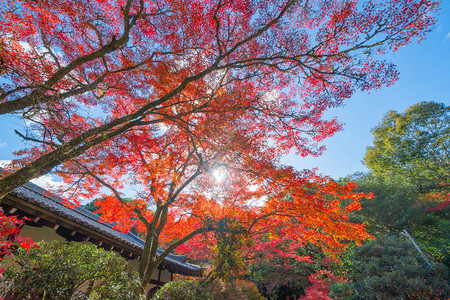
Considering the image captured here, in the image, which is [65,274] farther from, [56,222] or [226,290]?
[226,290]

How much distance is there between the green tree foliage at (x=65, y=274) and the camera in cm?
270

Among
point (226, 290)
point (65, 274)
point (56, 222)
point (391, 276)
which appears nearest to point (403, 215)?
point (391, 276)

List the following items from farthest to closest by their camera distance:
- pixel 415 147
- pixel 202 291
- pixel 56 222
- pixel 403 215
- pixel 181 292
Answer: pixel 415 147
pixel 403 215
pixel 202 291
pixel 181 292
pixel 56 222

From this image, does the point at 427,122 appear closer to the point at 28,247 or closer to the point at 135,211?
the point at 135,211

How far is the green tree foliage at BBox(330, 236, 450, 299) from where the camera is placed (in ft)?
18.2

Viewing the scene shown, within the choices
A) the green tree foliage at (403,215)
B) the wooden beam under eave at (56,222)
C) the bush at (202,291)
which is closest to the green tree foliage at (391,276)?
the bush at (202,291)

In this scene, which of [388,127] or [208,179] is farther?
[388,127]

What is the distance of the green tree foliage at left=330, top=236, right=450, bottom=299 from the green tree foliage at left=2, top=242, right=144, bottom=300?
22.8 feet

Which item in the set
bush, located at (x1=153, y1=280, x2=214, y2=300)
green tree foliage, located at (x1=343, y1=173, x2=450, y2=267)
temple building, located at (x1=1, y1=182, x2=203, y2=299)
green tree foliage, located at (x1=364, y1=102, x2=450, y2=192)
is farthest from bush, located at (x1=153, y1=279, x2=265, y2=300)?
green tree foliage, located at (x1=364, y1=102, x2=450, y2=192)

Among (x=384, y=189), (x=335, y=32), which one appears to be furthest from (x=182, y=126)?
(x=384, y=189)

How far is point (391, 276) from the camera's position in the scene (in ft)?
19.8

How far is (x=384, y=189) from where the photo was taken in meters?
13.6

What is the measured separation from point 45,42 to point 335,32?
8140mm

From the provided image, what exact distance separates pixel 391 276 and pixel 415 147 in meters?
17.2
